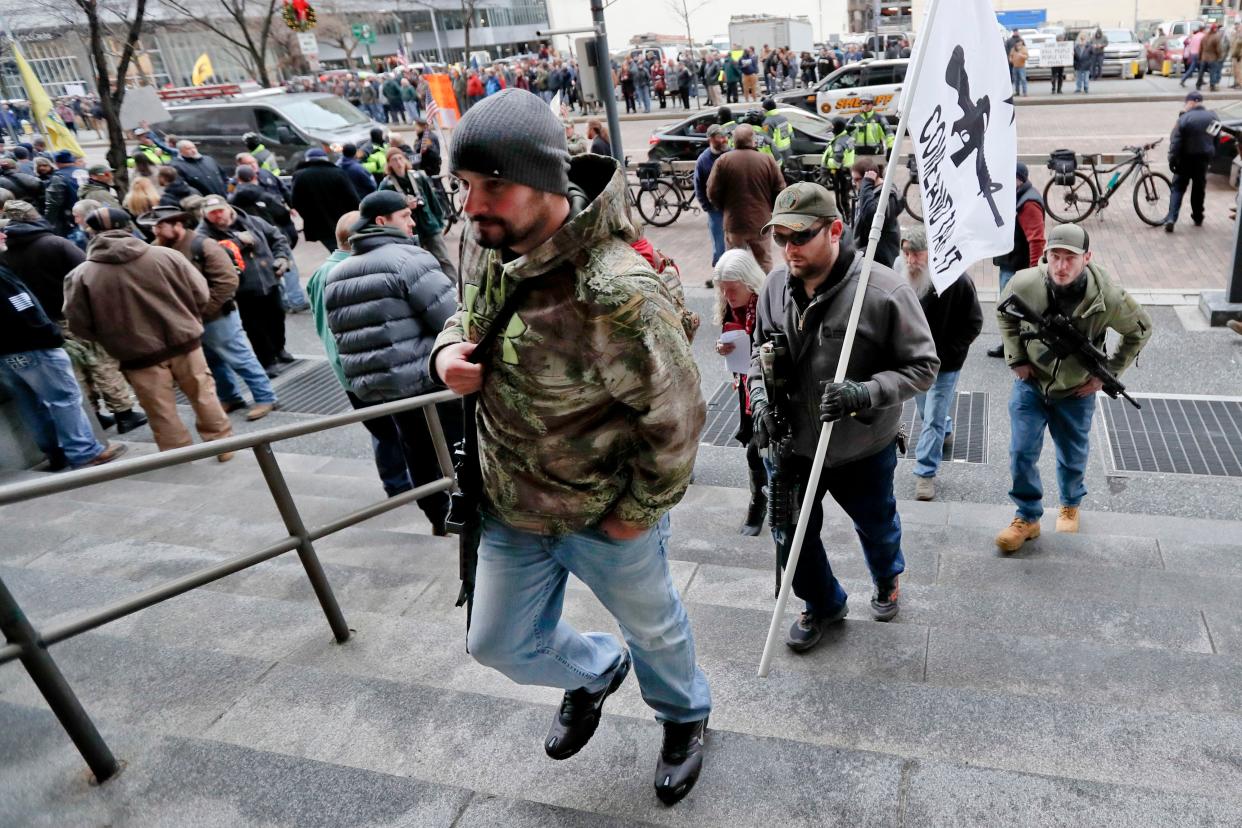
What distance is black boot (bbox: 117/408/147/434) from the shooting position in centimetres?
754

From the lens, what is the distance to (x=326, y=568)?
3.95 meters

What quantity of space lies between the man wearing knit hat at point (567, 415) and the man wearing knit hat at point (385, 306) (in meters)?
2.14

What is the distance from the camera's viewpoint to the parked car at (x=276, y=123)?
1855cm

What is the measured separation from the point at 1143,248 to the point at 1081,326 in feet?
24.5

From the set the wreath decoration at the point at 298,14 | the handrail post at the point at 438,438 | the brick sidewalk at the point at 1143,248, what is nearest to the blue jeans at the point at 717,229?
the brick sidewalk at the point at 1143,248

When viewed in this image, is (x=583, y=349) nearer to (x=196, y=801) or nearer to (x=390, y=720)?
(x=390, y=720)

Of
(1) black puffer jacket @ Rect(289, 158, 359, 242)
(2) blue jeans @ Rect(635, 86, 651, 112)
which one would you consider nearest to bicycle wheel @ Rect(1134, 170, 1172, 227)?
(1) black puffer jacket @ Rect(289, 158, 359, 242)

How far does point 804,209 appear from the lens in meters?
2.97

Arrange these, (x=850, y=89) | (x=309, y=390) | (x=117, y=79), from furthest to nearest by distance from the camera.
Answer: (x=850, y=89), (x=117, y=79), (x=309, y=390)

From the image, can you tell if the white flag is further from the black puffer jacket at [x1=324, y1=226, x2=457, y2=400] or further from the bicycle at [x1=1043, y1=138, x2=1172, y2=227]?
the bicycle at [x1=1043, y1=138, x2=1172, y2=227]

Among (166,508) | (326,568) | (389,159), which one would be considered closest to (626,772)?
(326,568)

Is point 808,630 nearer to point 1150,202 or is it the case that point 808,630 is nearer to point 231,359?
point 231,359

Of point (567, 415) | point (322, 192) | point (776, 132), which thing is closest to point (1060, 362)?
point (567, 415)

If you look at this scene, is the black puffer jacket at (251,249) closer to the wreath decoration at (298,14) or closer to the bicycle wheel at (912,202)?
the bicycle wheel at (912,202)
